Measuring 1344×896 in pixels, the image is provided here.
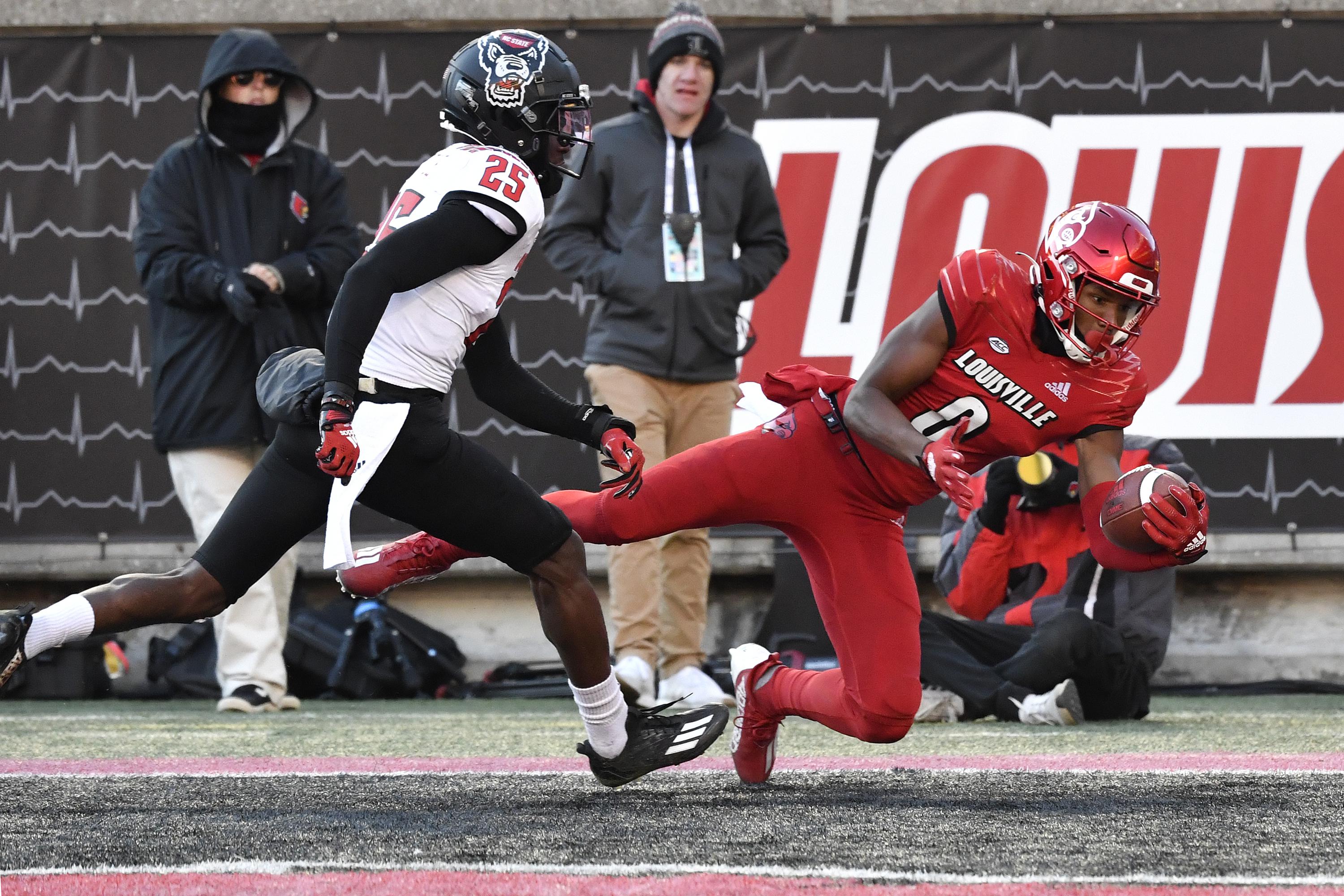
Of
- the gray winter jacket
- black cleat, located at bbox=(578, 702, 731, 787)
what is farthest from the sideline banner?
black cleat, located at bbox=(578, 702, 731, 787)

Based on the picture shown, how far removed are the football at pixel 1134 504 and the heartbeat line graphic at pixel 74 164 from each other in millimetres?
5236

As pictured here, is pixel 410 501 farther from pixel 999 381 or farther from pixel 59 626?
pixel 999 381

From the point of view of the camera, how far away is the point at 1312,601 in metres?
7.82

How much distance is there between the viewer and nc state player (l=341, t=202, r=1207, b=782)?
396cm

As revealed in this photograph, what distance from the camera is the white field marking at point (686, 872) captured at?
102 inches

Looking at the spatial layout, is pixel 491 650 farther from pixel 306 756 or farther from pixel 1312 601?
pixel 1312 601

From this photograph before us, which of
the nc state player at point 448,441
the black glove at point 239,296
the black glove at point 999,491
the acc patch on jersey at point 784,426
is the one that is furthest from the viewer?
the black glove at point 239,296

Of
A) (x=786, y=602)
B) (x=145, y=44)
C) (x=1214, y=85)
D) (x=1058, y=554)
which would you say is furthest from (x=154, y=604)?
(x=1214, y=85)

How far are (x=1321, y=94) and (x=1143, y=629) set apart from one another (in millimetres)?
2964

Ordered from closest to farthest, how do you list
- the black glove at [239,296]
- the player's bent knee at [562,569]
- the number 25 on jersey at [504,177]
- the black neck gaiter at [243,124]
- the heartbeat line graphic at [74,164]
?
1. the number 25 on jersey at [504,177]
2. the player's bent knee at [562,569]
3. the black glove at [239,296]
4. the black neck gaiter at [243,124]
5. the heartbeat line graphic at [74,164]

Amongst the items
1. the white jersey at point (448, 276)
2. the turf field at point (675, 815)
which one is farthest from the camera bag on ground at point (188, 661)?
the white jersey at point (448, 276)

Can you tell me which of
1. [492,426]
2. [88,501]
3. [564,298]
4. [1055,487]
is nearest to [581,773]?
[1055,487]

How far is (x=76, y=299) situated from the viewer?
7.82 meters

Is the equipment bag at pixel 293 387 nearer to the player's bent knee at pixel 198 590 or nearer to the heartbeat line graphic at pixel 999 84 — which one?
the player's bent knee at pixel 198 590
